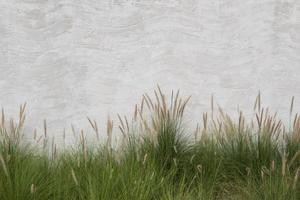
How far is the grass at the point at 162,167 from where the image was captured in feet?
8.61

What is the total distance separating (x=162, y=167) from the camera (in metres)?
3.18

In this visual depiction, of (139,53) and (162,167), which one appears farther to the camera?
(139,53)

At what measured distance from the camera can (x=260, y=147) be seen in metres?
3.29

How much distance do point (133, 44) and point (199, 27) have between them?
1.90 ft

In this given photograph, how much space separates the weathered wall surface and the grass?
32cm

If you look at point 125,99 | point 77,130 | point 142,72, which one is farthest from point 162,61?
point 77,130

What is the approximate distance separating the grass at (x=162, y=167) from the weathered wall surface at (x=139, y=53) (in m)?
0.32

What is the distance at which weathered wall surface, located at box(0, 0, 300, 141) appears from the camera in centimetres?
387

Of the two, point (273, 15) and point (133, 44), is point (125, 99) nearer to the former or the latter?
point (133, 44)

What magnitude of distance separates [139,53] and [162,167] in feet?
3.74

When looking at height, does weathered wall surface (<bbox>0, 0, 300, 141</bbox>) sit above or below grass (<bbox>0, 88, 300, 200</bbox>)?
above

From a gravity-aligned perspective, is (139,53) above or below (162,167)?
above

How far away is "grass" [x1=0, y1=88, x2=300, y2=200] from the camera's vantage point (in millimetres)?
2625

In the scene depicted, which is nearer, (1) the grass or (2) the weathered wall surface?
(1) the grass
